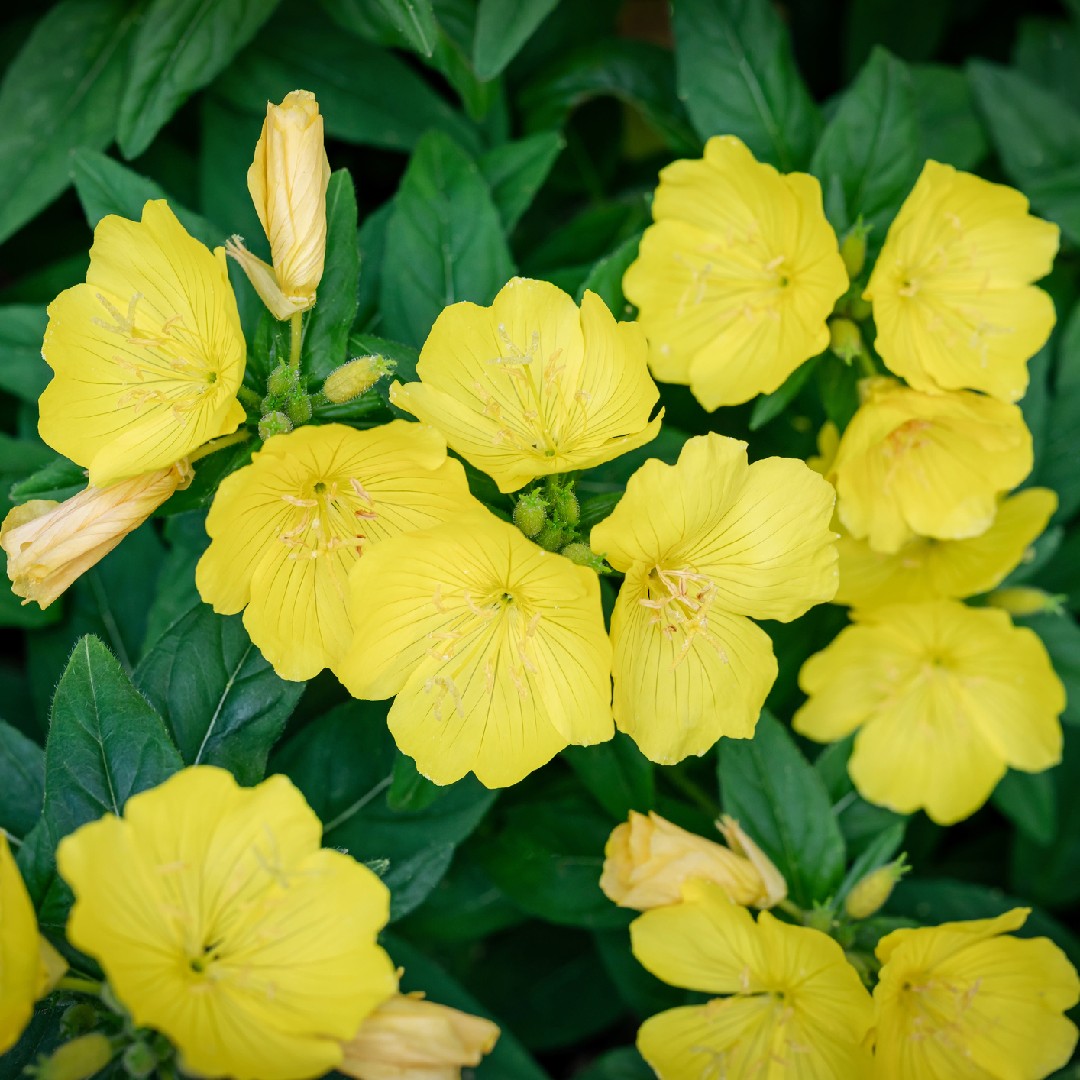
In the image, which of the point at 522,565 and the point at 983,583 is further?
the point at 983,583

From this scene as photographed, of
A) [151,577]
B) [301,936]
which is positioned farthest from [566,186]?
[301,936]

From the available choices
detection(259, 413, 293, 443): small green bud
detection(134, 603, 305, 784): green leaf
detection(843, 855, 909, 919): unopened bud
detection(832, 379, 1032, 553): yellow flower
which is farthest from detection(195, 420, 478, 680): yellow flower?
detection(843, 855, 909, 919): unopened bud

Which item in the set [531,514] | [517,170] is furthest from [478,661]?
[517,170]

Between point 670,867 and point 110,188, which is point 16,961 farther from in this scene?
point 110,188

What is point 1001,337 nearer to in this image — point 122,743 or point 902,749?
point 902,749

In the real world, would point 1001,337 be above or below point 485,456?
below

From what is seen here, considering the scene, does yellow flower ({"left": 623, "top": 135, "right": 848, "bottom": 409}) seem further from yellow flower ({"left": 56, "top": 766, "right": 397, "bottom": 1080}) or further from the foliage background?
yellow flower ({"left": 56, "top": 766, "right": 397, "bottom": 1080})

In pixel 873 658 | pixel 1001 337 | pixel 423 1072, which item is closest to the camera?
pixel 423 1072
